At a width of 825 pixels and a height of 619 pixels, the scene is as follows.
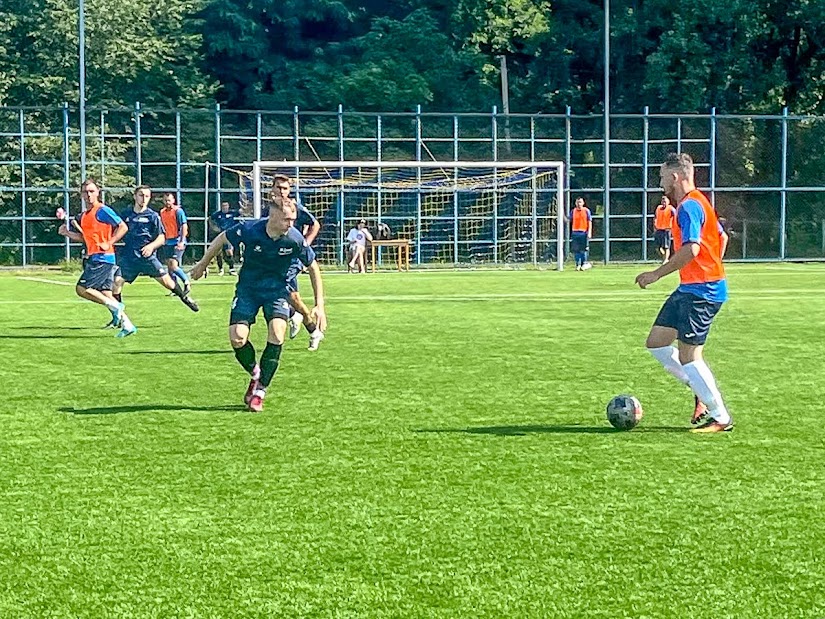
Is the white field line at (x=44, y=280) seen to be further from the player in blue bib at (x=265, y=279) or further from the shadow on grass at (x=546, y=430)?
the shadow on grass at (x=546, y=430)

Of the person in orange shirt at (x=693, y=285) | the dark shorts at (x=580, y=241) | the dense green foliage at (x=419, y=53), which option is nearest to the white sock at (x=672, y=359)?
the person in orange shirt at (x=693, y=285)

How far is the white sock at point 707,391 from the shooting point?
33.5 feet

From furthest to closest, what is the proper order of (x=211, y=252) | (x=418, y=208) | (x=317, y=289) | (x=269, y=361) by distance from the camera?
(x=418, y=208), (x=317, y=289), (x=211, y=252), (x=269, y=361)

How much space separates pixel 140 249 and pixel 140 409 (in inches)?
373

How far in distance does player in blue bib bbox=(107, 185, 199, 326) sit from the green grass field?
3711mm

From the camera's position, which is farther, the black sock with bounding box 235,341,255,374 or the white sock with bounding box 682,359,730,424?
the black sock with bounding box 235,341,255,374

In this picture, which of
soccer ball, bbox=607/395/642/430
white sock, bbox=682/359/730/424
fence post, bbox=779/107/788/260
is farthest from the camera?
fence post, bbox=779/107/788/260

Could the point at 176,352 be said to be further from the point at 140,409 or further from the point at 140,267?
the point at 140,409

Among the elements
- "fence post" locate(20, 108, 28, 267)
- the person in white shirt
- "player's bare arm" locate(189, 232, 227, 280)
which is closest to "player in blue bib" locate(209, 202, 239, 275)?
the person in white shirt

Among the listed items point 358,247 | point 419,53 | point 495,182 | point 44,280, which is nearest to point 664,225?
point 358,247

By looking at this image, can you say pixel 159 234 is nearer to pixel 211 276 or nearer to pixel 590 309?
pixel 590 309

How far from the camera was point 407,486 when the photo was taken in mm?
8219

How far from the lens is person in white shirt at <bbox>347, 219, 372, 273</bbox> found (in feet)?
131

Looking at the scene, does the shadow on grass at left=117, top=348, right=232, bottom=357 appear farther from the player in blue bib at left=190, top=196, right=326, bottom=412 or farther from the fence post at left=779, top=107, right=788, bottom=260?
the fence post at left=779, top=107, right=788, bottom=260
